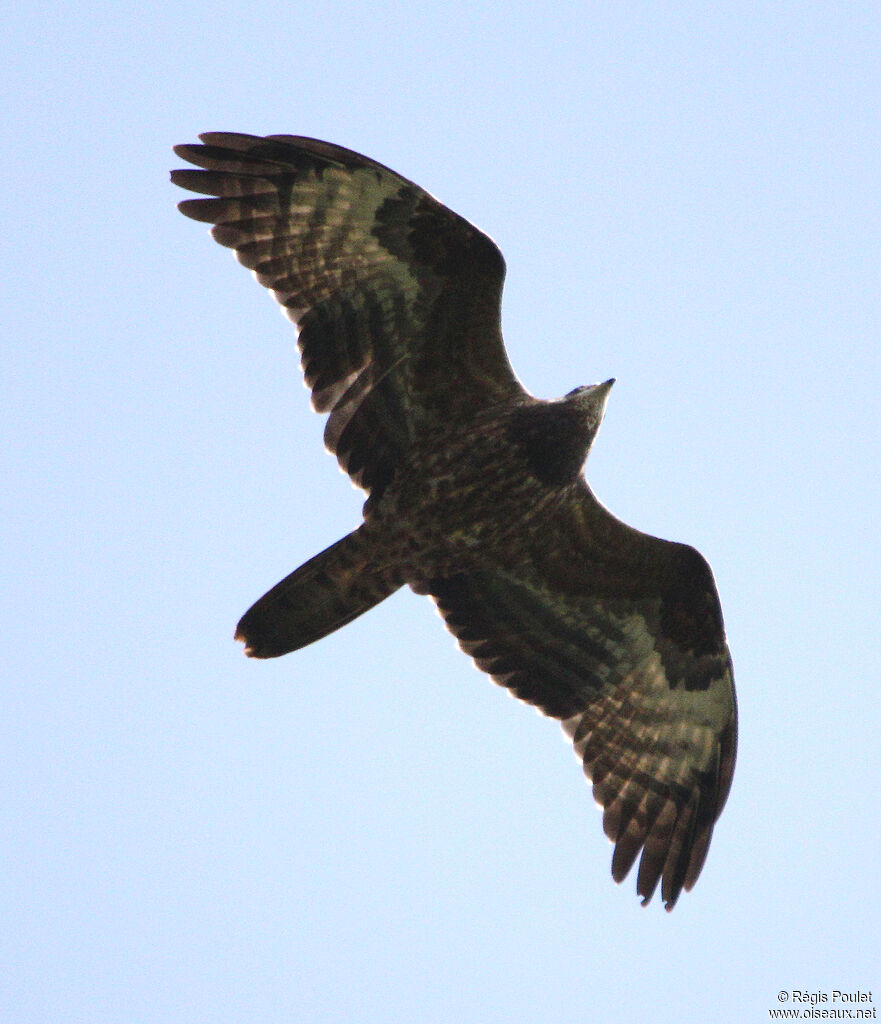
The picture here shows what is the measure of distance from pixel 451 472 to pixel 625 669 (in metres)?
2.10

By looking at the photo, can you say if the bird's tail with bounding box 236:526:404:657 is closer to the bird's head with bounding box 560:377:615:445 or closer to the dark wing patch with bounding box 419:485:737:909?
the dark wing patch with bounding box 419:485:737:909

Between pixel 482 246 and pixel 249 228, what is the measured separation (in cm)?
157

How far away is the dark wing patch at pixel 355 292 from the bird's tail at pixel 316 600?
1.85 feet

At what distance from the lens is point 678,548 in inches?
409

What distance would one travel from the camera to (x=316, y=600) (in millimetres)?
9766

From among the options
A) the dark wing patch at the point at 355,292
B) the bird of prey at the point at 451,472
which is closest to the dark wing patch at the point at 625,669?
the bird of prey at the point at 451,472

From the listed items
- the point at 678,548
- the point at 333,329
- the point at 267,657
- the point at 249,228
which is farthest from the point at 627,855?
the point at 249,228

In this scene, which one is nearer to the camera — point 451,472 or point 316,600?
point 316,600

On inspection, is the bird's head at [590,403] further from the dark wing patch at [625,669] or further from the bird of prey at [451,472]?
the dark wing patch at [625,669]

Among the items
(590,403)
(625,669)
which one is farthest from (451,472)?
(625,669)

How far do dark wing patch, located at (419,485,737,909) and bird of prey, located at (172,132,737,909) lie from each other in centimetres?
1

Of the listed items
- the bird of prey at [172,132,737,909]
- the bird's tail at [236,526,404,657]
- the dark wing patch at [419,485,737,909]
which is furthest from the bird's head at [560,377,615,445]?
the bird's tail at [236,526,404,657]

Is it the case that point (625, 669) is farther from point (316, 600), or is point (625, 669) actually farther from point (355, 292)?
point (355, 292)

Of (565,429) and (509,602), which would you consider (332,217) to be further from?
(509,602)
